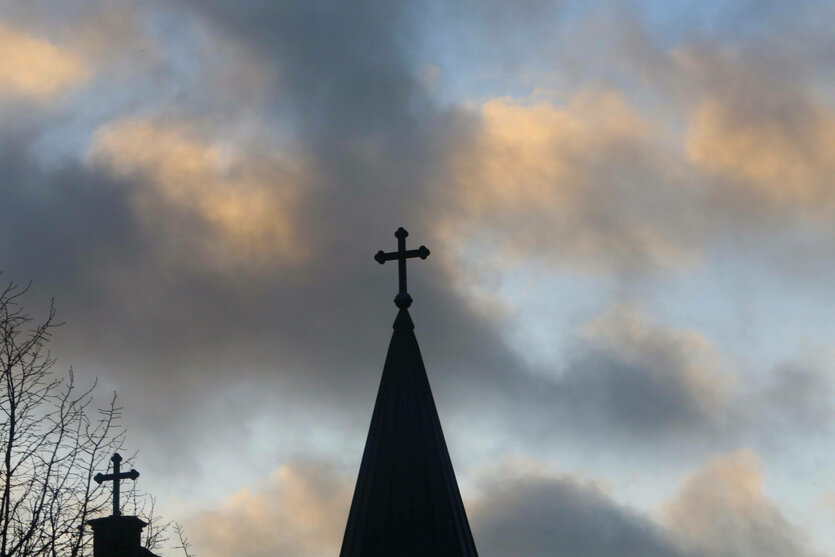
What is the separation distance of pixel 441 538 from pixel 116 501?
7134 millimetres

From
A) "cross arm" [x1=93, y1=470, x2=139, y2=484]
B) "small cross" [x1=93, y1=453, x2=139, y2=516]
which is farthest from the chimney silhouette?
"cross arm" [x1=93, y1=470, x2=139, y2=484]

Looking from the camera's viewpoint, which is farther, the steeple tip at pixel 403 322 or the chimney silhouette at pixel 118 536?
the chimney silhouette at pixel 118 536

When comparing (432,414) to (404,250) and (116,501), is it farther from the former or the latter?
(116,501)

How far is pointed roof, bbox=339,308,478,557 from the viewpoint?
11.9 metres

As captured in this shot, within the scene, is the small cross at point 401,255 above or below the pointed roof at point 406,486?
above

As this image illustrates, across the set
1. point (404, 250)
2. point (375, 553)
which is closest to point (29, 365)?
point (404, 250)

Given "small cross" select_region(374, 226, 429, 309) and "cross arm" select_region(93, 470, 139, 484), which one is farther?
"cross arm" select_region(93, 470, 139, 484)

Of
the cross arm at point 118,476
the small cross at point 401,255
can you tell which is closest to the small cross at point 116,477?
the cross arm at point 118,476

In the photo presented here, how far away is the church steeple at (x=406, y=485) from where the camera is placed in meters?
11.9

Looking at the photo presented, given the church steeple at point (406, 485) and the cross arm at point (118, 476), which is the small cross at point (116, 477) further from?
the church steeple at point (406, 485)

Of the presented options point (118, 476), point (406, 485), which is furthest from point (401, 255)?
point (118, 476)

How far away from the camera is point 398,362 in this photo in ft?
43.4

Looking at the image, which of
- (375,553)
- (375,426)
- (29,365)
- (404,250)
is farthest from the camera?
(29,365)

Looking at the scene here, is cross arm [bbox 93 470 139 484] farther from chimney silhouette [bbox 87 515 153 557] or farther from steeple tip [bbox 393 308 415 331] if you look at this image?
steeple tip [bbox 393 308 415 331]
